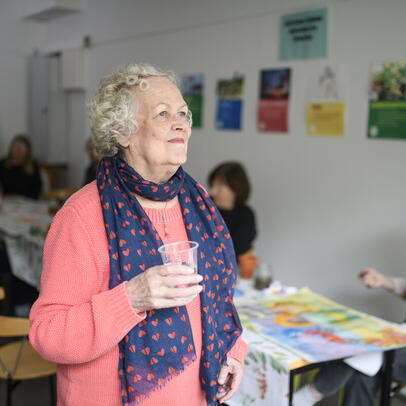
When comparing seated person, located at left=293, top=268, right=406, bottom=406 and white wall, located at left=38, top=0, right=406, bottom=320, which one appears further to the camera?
white wall, located at left=38, top=0, right=406, bottom=320

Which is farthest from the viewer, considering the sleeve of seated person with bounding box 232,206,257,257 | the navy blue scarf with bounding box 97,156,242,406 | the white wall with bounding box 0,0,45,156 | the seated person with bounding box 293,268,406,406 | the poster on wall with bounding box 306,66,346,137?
the white wall with bounding box 0,0,45,156

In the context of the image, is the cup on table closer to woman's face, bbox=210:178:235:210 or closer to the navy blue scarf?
the navy blue scarf

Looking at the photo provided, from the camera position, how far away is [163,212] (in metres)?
1.37

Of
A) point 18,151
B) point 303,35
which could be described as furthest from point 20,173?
point 303,35

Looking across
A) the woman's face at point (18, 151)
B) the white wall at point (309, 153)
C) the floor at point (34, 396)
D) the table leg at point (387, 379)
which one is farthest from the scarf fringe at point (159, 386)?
the woman's face at point (18, 151)

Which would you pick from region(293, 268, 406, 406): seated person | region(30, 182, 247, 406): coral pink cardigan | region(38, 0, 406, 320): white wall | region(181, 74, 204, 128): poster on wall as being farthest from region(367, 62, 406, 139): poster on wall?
region(30, 182, 247, 406): coral pink cardigan

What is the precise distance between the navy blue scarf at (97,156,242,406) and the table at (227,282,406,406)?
0.33 meters

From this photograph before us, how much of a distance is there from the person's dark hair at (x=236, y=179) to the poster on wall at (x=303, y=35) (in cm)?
103

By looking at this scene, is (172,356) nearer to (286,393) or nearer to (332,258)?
(286,393)

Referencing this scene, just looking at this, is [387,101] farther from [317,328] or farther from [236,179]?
[317,328]

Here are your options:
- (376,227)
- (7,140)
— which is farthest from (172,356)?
(7,140)

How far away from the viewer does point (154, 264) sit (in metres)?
1.27

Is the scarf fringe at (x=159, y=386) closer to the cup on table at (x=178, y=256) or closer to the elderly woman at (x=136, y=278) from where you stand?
the elderly woman at (x=136, y=278)

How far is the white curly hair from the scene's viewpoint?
4.28 ft
